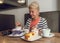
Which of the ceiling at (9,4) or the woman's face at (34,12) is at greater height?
the ceiling at (9,4)

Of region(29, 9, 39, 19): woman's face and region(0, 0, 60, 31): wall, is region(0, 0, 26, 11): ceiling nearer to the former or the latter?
region(0, 0, 60, 31): wall

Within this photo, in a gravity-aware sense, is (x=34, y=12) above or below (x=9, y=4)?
below

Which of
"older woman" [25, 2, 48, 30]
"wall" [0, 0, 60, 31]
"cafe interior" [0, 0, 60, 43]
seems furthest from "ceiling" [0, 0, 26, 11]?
"older woman" [25, 2, 48, 30]

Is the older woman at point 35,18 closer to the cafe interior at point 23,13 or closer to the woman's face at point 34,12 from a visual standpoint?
the woman's face at point 34,12

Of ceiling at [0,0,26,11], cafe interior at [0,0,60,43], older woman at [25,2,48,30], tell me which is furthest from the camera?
ceiling at [0,0,26,11]

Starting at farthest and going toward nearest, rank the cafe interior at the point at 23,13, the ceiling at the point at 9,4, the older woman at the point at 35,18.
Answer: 1. the ceiling at the point at 9,4
2. the cafe interior at the point at 23,13
3. the older woman at the point at 35,18

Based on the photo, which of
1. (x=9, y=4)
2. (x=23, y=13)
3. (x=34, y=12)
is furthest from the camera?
(x=23, y=13)

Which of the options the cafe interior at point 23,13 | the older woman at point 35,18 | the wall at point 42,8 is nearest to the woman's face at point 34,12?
the older woman at point 35,18

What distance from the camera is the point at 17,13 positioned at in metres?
2.80

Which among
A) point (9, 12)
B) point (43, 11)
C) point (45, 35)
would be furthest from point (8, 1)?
point (45, 35)

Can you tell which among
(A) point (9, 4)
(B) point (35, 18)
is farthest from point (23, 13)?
(B) point (35, 18)

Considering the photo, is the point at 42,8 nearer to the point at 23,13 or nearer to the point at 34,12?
the point at 23,13

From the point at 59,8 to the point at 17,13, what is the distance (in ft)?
2.39

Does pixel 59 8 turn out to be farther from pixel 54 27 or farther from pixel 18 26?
pixel 18 26
